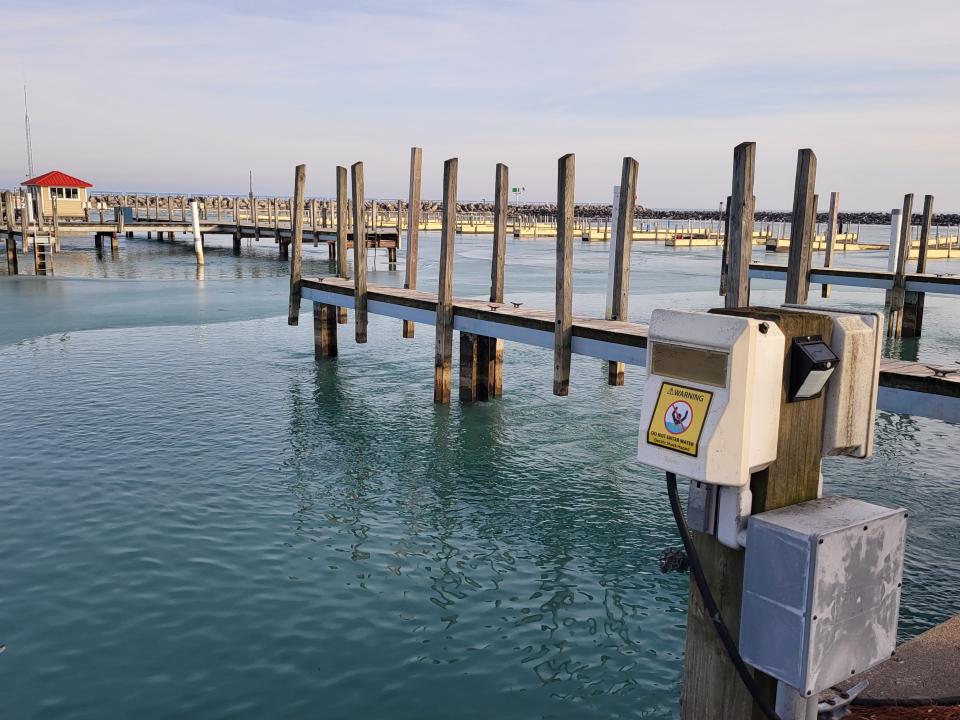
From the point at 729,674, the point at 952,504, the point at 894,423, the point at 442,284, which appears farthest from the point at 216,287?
the point at 729,674

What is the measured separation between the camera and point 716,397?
2857 millimetres

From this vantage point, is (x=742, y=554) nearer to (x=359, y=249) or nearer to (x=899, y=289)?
(x=359, y=249)

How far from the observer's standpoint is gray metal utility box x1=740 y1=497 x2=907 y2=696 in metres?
2.84

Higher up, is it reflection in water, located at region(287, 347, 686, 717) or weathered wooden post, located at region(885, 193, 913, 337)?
weathered wooden post, located at region(885, 193, 913, 337)

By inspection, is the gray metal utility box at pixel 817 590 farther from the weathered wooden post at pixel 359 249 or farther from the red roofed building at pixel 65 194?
the red roofed building at pixel 65 194

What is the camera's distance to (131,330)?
2114 centimetres

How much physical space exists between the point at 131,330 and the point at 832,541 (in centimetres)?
2088

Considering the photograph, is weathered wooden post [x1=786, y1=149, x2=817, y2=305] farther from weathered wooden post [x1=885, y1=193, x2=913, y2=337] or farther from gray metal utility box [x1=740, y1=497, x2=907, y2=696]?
weathered wooden post [x1=885, y1=193, x2=913, y2=337]

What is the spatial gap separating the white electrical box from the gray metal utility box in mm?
258

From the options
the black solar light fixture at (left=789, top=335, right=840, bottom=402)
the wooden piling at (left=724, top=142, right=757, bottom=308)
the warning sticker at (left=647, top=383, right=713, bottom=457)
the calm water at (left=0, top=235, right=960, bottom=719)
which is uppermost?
the wooden piling at (left=724, top=142, right=757, bottom=308)

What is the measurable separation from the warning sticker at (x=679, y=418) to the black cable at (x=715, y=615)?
0.48 ft

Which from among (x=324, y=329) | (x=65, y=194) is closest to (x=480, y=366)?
(x=324, y=329)

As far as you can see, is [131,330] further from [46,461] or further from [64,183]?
[64,183]

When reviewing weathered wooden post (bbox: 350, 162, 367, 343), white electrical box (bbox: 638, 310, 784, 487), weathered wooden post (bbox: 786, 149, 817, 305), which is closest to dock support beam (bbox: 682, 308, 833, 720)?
white electrical box (bbox: 638, 310, 784, 487)
